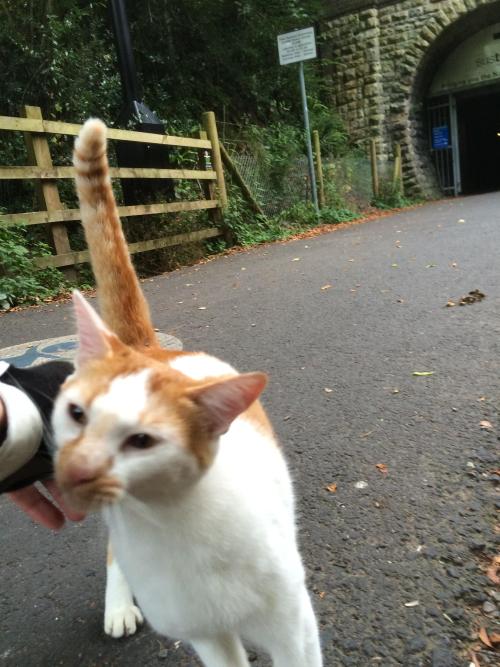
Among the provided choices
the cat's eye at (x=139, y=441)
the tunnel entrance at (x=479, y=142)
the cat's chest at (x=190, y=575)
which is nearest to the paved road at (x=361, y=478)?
the cat's chest at (x=190, y=575)

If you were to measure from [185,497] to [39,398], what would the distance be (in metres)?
0.71

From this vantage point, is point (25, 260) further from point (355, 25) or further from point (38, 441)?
point (355, 25)

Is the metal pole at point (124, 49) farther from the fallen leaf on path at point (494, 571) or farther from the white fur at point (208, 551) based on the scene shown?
the fallen leaf on path at point (494, 571)

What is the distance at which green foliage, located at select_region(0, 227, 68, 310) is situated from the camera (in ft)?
19.5

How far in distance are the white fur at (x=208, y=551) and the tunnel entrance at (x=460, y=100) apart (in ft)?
65.0

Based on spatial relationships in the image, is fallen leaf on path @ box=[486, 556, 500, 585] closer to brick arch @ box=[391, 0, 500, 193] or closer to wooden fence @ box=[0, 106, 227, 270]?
wooden fence @ box=[0, 106, 227, 270]

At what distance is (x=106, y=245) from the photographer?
1.72m

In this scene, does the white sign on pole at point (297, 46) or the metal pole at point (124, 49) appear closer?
the metal pole at point (124, 49)

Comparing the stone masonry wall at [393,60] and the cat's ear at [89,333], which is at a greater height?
the stone masonry wall at [393,60]

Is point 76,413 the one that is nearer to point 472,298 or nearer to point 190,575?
point 190,575

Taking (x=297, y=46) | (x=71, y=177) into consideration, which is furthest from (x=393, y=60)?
(x=71, y=177)

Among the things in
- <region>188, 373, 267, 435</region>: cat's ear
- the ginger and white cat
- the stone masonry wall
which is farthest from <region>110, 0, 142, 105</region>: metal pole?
the stone masonry wall

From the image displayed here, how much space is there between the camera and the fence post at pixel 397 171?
53.9 ft

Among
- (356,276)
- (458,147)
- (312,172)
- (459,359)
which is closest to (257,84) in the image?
(312,172)
